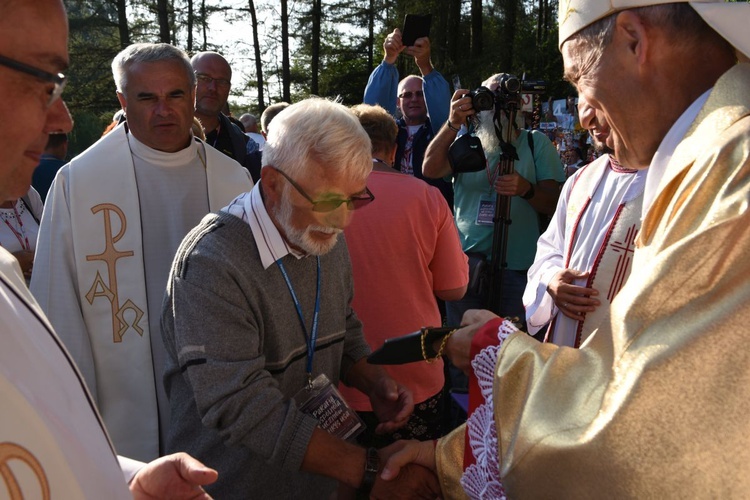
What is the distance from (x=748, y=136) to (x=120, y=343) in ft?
7.71

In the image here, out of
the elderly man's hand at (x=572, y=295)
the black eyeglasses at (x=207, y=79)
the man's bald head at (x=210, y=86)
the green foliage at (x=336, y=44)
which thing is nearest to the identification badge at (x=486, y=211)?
the elderly man's hand at (x=572, y=295)

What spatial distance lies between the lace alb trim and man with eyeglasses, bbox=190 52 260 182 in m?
3.02

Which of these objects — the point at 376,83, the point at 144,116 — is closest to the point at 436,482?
the point at 144,116

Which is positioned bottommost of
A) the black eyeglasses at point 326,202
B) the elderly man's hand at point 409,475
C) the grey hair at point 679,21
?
the elderly man's hand at point 409,475

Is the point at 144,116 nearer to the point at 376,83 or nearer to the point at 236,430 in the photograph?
the point at 236,430

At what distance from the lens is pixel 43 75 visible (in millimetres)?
1086

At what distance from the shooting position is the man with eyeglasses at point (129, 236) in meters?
2.64

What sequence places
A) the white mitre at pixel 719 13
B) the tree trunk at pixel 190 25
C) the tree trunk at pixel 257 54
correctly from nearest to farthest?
the white mitre at pixel 719 13 < the tree trunk at pixel 190 25 < the tree trunk at pixel 257 54

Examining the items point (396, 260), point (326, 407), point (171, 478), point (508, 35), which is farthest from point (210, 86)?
point (508, 35)

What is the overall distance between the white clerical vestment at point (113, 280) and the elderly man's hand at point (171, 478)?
1.28 meters

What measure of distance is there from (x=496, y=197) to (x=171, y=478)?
9.96 ft

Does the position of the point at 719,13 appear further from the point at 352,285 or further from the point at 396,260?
the point at 396,260

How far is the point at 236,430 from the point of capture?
179cm

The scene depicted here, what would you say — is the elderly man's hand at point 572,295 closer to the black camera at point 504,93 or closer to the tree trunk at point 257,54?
the black camera at point 504,93
